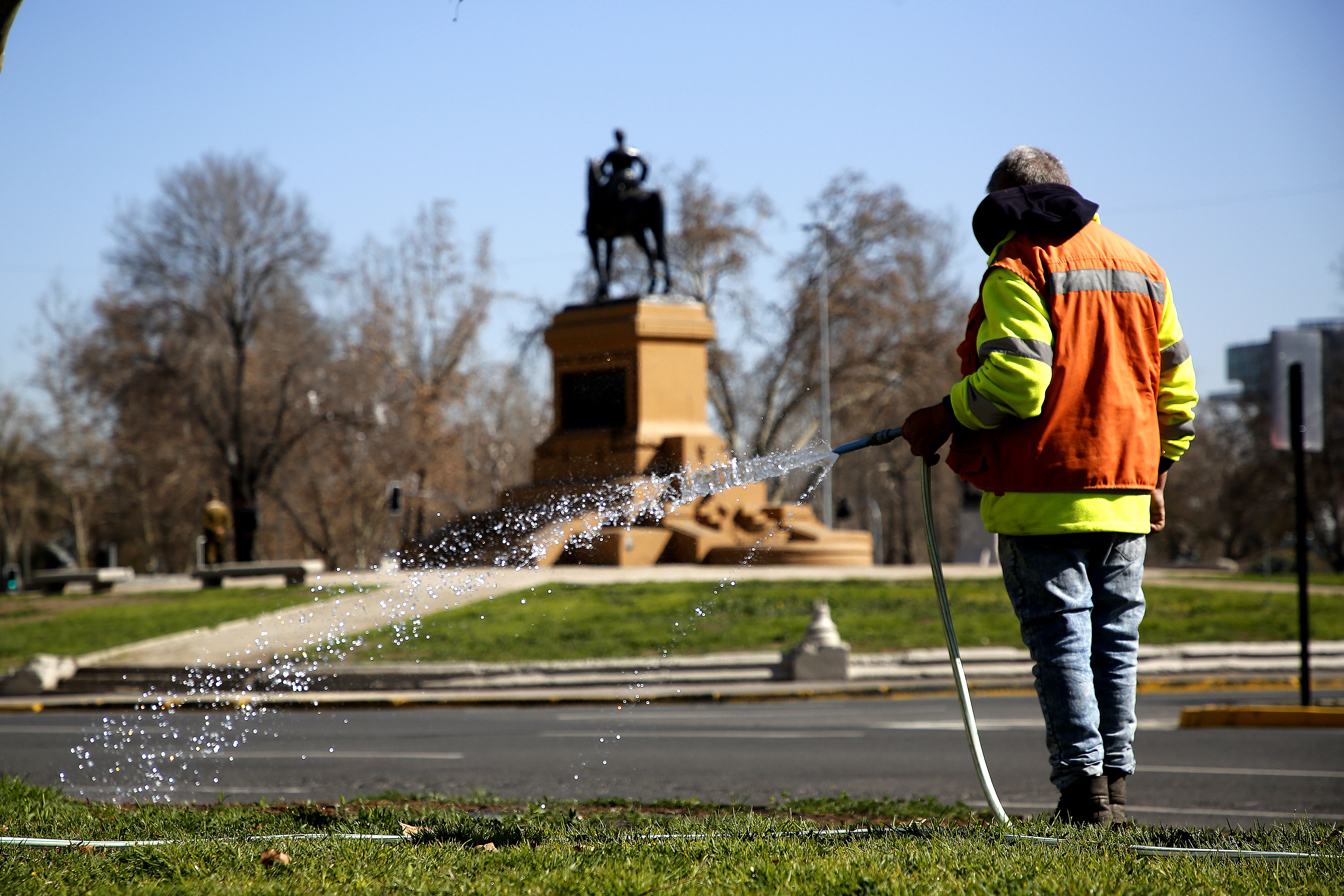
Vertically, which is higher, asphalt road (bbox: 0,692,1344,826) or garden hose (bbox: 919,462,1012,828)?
garden hose (bbox: 919,462,1012,828)

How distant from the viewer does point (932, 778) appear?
22.1ft

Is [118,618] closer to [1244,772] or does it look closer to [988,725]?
[988,725]

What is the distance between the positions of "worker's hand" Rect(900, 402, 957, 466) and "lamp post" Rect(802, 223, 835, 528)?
40.0 m

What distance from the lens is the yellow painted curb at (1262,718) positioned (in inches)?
378

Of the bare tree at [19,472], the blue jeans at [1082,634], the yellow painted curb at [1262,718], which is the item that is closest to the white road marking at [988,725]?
the yellow painted curb at [1262,718]

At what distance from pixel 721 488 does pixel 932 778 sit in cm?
257

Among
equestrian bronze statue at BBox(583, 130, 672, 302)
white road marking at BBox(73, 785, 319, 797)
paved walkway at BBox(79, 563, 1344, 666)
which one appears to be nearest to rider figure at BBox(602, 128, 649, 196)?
equestrian bronze statue at BBox(583, 130, 672, 302)

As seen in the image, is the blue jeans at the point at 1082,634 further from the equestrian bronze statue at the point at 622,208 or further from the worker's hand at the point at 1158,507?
the equestrian bronze statue at the point at 622,208

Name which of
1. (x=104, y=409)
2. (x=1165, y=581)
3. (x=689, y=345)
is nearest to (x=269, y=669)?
(x=689, y=345)

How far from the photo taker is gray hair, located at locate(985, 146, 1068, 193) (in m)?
3.96

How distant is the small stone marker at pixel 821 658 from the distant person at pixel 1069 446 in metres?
10.4

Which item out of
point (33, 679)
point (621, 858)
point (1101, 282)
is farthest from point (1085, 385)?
point (33, 679)

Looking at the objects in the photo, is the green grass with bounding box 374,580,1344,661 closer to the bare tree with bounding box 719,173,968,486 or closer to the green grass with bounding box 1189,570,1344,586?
the green grass with bounding box 1189,570,1344,586

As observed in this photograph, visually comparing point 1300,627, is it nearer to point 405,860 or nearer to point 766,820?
point 766,820
